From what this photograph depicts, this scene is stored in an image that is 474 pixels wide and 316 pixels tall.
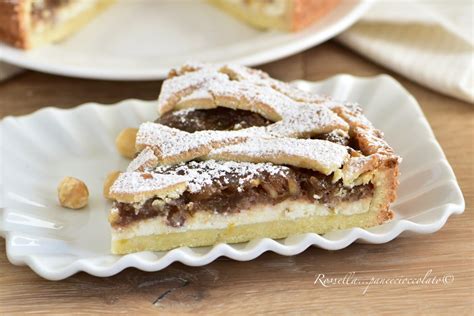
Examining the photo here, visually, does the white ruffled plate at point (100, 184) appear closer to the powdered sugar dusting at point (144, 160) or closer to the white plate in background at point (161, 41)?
the powdered sugar dusting at point (144, 160)

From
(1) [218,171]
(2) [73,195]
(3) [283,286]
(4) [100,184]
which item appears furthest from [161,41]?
(3) [283,286]

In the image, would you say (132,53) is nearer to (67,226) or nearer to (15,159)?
(15,159)

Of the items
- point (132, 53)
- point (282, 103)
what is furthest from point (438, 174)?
point (132, 53)

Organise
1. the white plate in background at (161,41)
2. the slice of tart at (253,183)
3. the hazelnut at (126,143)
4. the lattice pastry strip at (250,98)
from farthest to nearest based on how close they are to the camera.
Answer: the white plate in background at (161,41) → the hazelnut at (126,143) → the lattice pastry strip at (250,98) → the slice of tart at (253,183)

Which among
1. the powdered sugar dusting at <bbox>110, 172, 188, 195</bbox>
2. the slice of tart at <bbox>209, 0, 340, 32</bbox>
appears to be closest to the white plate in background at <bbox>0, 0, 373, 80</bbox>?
the slice of tart at <bbox>209, 0, 340, 32</bbox>

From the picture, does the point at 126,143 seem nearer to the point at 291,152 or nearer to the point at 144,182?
the point at 144,182

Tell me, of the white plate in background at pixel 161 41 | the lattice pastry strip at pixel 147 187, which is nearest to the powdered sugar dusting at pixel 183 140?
the lattice pastry strip at pixel 147 187
